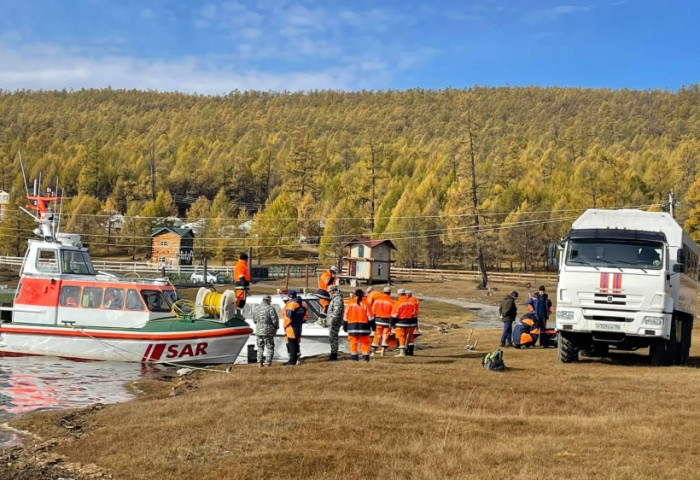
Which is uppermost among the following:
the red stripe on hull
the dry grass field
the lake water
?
the dry grass field

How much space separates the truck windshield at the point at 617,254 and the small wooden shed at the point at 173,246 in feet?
252

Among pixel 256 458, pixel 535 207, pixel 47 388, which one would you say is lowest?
pixel 47 388

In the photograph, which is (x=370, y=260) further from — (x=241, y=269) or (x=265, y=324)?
(x=265, y=324)

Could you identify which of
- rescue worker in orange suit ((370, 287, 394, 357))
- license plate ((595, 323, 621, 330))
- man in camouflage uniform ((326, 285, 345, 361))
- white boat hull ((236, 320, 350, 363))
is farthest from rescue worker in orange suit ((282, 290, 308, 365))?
license plate ((595, 323, 621, 330))

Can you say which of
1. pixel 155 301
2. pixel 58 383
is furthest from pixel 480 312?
pixel 58 383

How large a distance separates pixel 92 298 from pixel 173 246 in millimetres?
68231

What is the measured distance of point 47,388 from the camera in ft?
67.3

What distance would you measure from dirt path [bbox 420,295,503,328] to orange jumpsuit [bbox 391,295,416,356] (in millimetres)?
22102

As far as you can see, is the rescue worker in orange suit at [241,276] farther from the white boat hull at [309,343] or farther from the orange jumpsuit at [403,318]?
the orange jumpsuit at [403,318]

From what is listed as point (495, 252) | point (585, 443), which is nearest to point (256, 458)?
point (585, 443)

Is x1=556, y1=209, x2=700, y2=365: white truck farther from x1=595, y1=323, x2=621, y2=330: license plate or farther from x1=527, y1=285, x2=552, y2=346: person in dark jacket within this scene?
x1=527, y1=285, x2=552, y2=346: person in dark jacket

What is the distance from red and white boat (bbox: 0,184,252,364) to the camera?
2570cm

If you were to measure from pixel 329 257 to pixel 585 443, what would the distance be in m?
84.2

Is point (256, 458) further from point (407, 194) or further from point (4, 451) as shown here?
→ point (407, 194)
